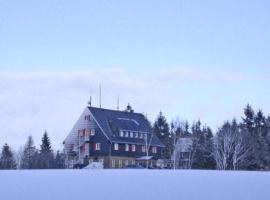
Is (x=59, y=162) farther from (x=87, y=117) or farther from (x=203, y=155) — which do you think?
(x=203, y=155)

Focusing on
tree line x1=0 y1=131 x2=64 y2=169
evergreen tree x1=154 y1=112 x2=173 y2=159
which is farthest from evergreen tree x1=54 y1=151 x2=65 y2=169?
evergreen tree x1=154 y1=112 x2=173 y2=159

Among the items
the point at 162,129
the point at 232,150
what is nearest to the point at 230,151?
the point at 232,150

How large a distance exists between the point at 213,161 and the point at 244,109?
16914mm

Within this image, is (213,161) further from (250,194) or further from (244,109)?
(250,194)

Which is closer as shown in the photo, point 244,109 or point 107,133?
point 107,133

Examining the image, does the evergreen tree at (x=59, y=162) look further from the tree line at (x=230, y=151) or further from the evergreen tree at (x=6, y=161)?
the evergreen tree at (x=6, y=161)

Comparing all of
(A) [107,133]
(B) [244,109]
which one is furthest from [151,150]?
(B) [244,109]

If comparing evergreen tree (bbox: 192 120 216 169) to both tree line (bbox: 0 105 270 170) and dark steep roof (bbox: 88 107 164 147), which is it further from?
dark steep roof (bbox: 88 107 164 147)

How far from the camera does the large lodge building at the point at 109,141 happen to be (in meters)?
67.1

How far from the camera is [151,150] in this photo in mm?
73812

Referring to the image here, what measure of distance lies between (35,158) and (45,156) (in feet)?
5.45

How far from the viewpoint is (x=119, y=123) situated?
71375 millimetres

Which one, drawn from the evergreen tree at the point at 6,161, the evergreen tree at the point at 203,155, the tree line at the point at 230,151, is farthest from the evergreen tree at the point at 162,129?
the evergreen tree at the point at 6,161

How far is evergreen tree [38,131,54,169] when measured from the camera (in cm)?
6160
